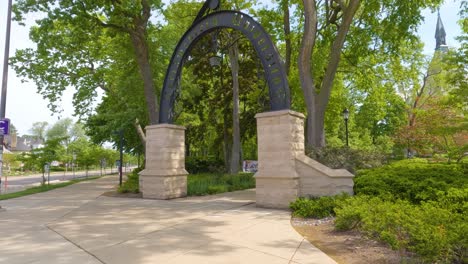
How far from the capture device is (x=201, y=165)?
28.9 meters

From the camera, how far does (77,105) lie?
25.9 meters

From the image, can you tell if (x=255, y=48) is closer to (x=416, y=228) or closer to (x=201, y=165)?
(x=416, y=228)

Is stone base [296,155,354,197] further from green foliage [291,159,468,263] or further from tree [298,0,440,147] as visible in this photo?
tree [298,0,440,147]

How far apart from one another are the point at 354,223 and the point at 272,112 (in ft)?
14.4

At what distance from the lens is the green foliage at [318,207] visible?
777 cm

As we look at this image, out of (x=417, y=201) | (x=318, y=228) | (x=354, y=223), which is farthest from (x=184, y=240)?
(x=417, y=201)

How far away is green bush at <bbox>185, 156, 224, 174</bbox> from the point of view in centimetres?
2811

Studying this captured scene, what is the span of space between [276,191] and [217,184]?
7.02 m

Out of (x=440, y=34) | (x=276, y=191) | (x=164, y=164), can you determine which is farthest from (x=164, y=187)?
(x=440, y=34)

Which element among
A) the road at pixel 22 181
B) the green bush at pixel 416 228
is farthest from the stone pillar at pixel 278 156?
the road at pixel 22 181

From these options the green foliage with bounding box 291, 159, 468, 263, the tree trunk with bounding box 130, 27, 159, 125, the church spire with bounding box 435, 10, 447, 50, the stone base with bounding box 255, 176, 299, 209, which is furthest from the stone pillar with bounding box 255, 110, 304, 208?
the church spire with bounding box 435, 10, 447, 50

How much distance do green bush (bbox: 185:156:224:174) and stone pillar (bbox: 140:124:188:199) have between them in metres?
14.5

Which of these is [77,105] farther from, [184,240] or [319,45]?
[184,240]

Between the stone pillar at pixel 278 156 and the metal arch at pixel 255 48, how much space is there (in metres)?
0.47
